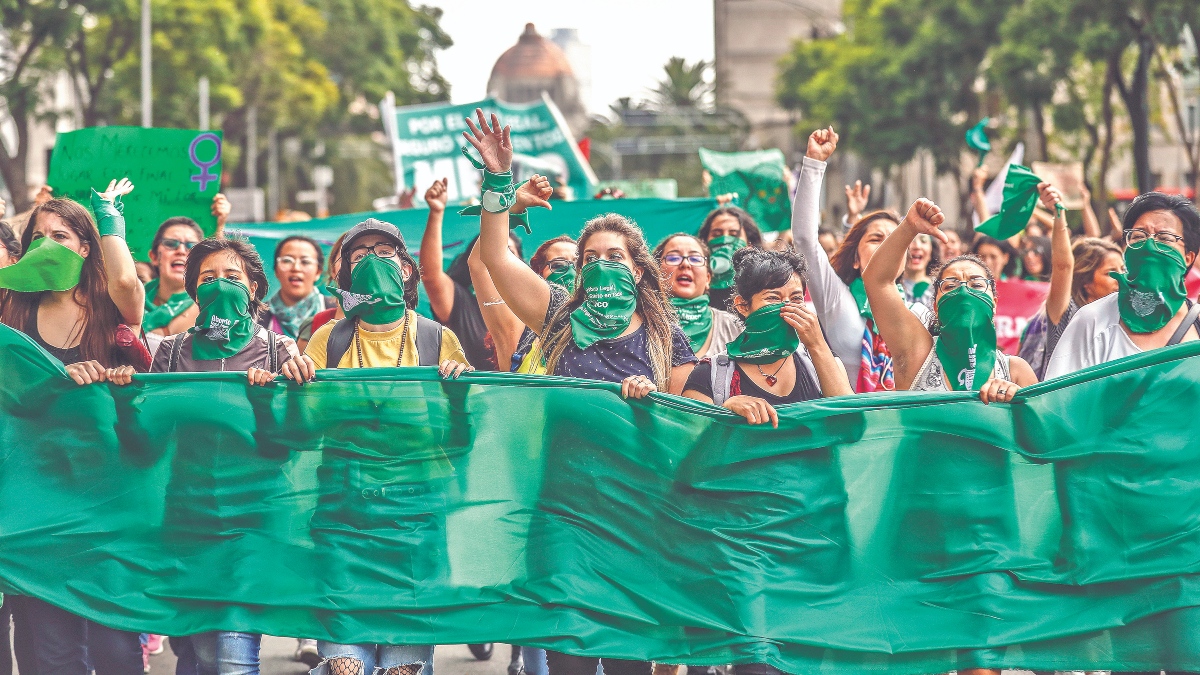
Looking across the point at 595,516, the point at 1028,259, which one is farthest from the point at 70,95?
the point at 595,516

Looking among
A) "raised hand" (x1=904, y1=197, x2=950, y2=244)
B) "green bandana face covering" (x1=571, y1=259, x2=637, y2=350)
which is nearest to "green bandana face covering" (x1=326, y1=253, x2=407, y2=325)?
"green bandana face covering" (x1=571, y1=259, x2=637, y2=350)

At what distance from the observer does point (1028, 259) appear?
904cm

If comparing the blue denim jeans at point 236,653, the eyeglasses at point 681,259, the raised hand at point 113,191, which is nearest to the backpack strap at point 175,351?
the raised hand at point 113,191

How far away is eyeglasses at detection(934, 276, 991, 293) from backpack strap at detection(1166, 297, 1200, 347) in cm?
63

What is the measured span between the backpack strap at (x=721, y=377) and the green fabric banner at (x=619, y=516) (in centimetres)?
17

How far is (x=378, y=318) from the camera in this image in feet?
15.7

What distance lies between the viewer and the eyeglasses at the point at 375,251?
4844mm

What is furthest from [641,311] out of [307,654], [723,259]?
[307,654]

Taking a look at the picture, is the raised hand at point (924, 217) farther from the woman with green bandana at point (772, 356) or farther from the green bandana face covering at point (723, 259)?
the green bandana face covering at point (723, 259)

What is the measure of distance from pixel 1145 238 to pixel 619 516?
6.38 feet

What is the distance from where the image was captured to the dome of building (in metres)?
126

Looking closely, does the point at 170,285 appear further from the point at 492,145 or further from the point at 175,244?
the point at 492,145

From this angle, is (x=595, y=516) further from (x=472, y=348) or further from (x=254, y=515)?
(x=472, y=348)

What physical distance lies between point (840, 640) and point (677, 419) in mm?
760
